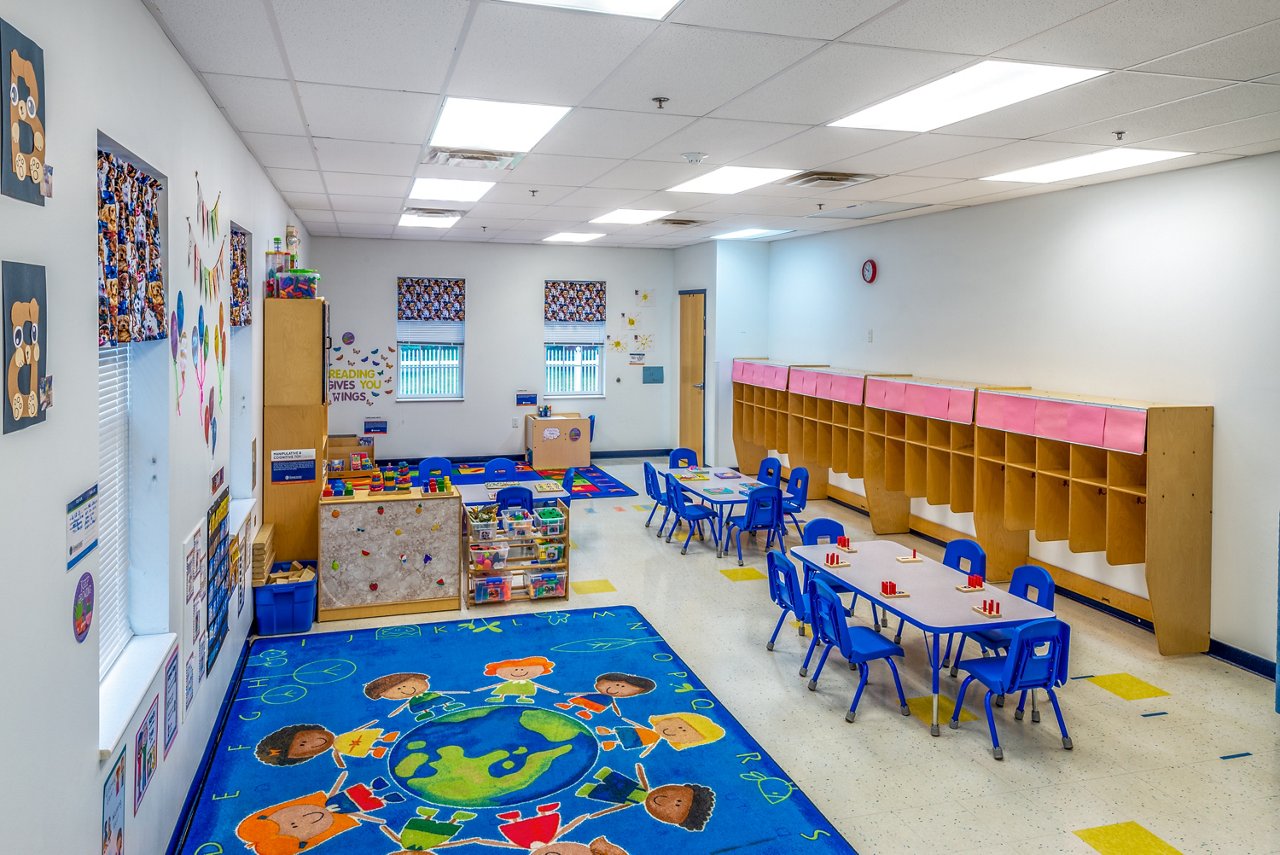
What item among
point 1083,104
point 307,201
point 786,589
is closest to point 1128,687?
point 786,589

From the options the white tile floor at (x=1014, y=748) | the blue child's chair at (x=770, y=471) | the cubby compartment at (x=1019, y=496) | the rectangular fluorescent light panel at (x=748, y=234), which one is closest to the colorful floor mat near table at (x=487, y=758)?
the white tile floor at (x=1014, y=748)

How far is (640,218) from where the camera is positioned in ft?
30.0

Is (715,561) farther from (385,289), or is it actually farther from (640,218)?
(385,289)

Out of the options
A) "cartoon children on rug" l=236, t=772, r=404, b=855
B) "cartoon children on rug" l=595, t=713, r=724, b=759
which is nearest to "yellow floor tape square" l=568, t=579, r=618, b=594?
"cartoon children on rug" l=595, t=713, r=724, b=759

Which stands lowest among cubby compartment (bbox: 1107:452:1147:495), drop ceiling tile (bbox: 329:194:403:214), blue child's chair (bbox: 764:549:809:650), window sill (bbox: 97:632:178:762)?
blue child's chair (bbox: 764:549:809:650)

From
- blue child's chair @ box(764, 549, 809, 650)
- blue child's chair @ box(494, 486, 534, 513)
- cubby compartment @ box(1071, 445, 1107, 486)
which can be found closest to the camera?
blue child's chair @ box(764, 549, 809, 650)

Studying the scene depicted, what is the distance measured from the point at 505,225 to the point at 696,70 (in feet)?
20.9

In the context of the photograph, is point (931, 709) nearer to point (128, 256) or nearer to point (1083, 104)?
point (1083, 104)

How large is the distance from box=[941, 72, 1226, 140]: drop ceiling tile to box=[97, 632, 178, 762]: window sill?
4.60 metres

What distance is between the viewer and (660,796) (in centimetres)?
395

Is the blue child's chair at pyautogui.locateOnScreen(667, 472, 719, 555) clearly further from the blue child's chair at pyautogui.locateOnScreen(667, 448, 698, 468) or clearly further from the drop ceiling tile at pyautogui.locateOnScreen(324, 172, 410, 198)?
the drop ceiling tile at pyautogui.locateOnScreen(324, 172, 410, 198)

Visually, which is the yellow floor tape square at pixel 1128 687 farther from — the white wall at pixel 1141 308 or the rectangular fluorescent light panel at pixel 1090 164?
the rectangular fluorescent light panel at pixel 1090 164

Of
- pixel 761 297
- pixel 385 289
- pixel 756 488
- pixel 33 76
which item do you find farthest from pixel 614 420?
pixel 33 76

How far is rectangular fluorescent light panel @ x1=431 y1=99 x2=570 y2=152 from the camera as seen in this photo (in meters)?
4.55
